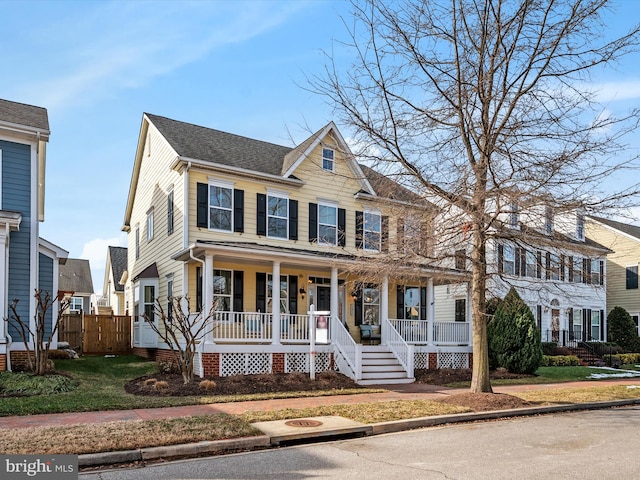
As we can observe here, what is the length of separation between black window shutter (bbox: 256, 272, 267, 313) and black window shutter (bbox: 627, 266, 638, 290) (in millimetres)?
24683

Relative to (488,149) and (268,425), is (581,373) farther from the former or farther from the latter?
(268,425)

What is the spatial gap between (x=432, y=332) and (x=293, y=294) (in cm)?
497

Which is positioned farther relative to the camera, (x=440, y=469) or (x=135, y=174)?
(x=135, y=174)

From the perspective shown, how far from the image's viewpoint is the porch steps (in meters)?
16.3

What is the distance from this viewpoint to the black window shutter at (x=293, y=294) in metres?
19.5

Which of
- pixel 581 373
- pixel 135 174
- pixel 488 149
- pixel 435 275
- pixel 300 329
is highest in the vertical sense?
pixel 135 174

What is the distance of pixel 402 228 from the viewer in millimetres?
13039

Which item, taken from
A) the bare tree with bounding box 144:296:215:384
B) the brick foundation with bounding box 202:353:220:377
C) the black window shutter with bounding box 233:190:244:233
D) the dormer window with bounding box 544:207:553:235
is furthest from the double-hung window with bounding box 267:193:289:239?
the dormer window with bounding box 544:207:553:235

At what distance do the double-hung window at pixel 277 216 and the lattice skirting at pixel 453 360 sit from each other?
690 cm

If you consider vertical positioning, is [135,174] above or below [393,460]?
above

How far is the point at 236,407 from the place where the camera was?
11.3 m

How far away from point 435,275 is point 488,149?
6.79 m

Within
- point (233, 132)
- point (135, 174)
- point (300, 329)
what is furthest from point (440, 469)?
point (135, 174)

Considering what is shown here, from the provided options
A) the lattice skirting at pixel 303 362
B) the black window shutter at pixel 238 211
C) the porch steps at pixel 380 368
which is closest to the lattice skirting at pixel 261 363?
the lattice skirting at pixel 303 362
